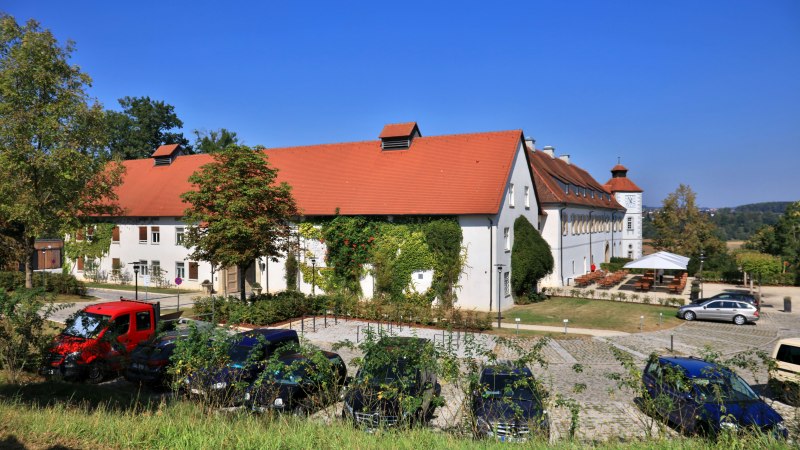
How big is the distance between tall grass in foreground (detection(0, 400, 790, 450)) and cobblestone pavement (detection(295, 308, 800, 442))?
3.84 feet

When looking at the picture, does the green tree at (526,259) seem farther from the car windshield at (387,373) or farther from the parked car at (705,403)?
the car windshield at (387,373)

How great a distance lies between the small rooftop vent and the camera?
107 feet

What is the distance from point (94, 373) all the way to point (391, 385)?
9.53 m

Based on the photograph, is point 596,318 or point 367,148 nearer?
point 596,318

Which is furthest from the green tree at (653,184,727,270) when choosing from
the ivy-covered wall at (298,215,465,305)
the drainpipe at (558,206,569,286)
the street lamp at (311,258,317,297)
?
the street lamp at (311,258,317,297)

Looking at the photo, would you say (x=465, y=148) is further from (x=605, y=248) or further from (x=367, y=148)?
(x=605, y=248)

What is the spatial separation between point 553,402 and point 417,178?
22.1 metres

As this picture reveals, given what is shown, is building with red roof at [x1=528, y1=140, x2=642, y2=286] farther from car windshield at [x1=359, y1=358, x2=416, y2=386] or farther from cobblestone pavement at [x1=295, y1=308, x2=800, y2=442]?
car windshield at [x1=359, y1=358, x2=416, y2=386]

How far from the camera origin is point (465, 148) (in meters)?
30.8

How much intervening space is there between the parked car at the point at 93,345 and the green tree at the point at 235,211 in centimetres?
763

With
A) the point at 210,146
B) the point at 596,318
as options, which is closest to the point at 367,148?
the point at 596,318

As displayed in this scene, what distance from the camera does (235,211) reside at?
22.0 metres

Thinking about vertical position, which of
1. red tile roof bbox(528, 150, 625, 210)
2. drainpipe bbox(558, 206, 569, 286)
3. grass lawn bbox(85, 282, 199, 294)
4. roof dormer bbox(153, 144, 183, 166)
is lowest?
grass lawn bbox(85, 282, 199, 294)

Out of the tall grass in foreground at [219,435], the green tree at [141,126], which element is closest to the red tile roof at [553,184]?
the tall grass in foreground at [219,435]
